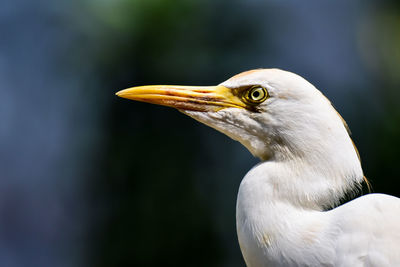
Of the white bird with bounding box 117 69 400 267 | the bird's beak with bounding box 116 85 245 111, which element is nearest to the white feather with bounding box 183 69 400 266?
the white bird with bounding box 117 69 400 267

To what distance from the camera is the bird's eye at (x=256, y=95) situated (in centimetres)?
156

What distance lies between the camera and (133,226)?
591 centimetres

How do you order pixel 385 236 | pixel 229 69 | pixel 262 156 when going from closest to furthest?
pixel 385 236 → pixel 262 156 → pixel 229 69

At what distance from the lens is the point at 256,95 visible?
1.58 meters

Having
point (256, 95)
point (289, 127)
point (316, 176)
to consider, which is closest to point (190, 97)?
point (256, 95)

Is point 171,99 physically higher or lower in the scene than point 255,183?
higher

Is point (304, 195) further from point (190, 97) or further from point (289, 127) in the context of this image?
point (190, 97)

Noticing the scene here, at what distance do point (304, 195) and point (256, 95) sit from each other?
329 millimetres

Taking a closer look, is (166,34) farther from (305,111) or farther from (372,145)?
(305,111)

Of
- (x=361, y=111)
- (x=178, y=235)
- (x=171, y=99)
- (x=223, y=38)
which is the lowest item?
(x=178, y=235)

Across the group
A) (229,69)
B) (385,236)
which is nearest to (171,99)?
(385,236)

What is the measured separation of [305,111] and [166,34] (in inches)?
215

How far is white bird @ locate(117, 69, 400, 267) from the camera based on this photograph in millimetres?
1420

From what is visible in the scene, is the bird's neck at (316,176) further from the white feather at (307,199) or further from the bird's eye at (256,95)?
the bird's eye at (256,95)
